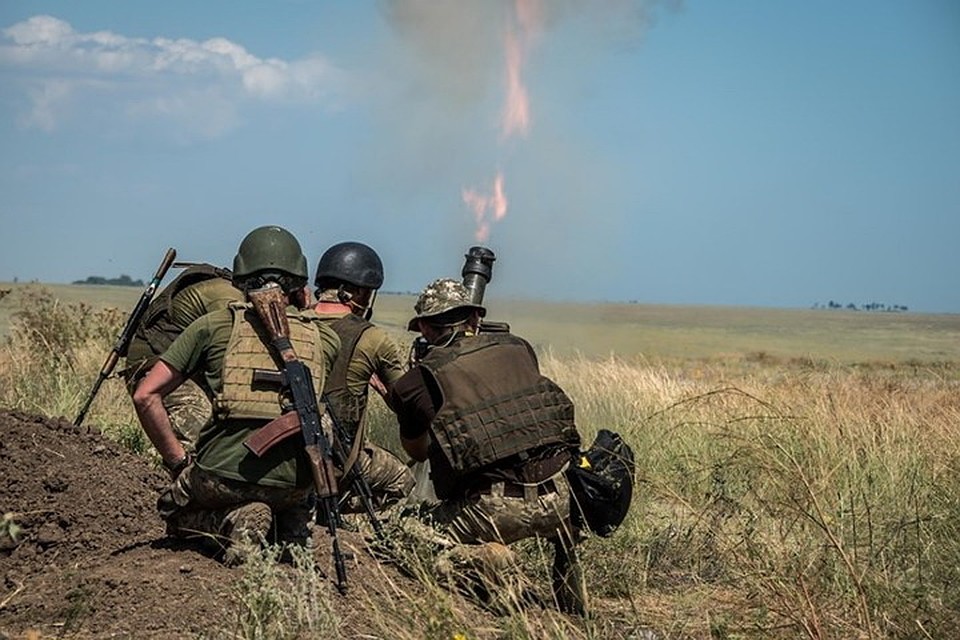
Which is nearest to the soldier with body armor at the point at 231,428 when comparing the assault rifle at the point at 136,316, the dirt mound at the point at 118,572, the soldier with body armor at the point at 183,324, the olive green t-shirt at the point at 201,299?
the dirt mound at the point at 118,572

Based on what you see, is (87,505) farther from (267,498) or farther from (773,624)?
(773,624)

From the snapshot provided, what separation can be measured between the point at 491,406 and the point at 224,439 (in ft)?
4.18

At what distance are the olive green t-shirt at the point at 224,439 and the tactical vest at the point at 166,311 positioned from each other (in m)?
2.40

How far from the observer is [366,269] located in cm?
805

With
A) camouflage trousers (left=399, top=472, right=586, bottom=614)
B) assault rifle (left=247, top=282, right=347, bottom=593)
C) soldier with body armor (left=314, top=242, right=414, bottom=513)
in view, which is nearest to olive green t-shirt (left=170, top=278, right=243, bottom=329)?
soldier with body armor (left=314, top=242, right=414, bottom=513)

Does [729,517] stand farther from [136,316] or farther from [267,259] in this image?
[136,316]

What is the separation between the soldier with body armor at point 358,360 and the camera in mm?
7348

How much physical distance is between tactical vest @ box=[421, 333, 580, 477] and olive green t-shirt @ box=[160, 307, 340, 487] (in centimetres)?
71

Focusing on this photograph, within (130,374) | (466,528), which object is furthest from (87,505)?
(466,528)

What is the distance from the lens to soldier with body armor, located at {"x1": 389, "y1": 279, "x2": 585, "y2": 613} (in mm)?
6102

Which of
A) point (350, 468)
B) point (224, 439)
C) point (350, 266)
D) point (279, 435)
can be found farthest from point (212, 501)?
point (350, 266)

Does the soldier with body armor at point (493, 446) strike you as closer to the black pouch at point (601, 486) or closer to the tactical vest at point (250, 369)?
the black pouch at point (601, 486)

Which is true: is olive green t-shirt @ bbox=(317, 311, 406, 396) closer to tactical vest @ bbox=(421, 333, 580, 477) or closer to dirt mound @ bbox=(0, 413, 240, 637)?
tactical vest @ bbox=(421, 333, 580, 477)

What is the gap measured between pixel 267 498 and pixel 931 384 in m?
15.1
